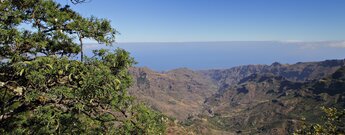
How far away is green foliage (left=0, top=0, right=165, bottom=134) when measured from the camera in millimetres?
16625

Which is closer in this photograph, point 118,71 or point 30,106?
point 30,106

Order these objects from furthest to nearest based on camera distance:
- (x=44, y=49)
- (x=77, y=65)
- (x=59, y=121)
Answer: (x=44, y=49) → (x=77, y=65) → (x=59, y=121)

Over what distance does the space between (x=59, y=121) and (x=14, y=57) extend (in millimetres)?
4107

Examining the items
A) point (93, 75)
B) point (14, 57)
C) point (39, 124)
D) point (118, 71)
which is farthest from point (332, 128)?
point (14, 57)

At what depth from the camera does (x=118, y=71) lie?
20969mm

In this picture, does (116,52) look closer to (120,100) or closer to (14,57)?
(120,100)

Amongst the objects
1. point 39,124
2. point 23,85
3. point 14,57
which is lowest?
point 39,124

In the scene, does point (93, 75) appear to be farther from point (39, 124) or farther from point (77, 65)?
point (39, 124)

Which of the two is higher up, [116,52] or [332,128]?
[116,52]

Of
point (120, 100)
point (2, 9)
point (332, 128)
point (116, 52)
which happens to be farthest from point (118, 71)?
point (332, 128)

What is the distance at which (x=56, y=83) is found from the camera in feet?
60.3

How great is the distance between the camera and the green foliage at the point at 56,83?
16625mm

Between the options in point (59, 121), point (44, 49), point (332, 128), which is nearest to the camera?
point (59, 121)

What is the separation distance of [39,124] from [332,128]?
1921 cm
